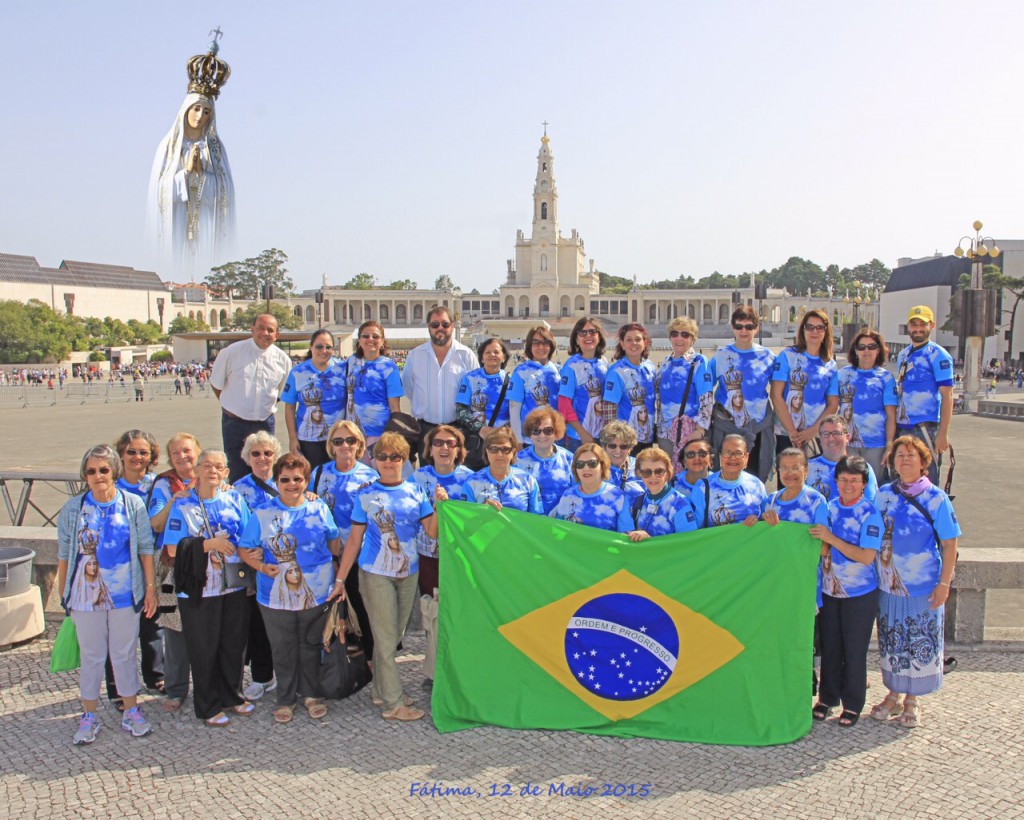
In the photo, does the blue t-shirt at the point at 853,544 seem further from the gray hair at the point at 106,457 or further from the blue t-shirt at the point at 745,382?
the gray hair at the point at 106,457

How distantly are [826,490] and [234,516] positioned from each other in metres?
3.40

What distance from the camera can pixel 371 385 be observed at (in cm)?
632

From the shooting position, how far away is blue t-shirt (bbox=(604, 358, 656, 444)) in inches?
250

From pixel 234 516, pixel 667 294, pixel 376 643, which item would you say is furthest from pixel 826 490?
pixel 667 294

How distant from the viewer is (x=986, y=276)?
5653 centimetres

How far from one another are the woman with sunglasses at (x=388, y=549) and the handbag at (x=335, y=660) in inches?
6.6

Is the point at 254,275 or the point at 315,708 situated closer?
the point at 315,708

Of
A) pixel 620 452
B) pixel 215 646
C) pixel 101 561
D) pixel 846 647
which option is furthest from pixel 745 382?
pixel 101 561

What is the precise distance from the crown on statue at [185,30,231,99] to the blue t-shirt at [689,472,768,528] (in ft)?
14.0

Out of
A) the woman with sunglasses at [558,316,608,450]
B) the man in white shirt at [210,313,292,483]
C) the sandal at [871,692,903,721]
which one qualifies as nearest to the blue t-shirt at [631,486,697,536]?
the sandal at [871,692,903,721]

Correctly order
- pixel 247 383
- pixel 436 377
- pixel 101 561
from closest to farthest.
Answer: pixel 101 561 → pixel 436 377 → pixel 247 383

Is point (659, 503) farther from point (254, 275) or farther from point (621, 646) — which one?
point (254, 275)

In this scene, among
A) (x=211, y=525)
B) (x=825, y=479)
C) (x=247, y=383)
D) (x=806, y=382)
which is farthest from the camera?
(x=247, y=383)

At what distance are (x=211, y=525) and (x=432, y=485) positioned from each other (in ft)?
3.97
